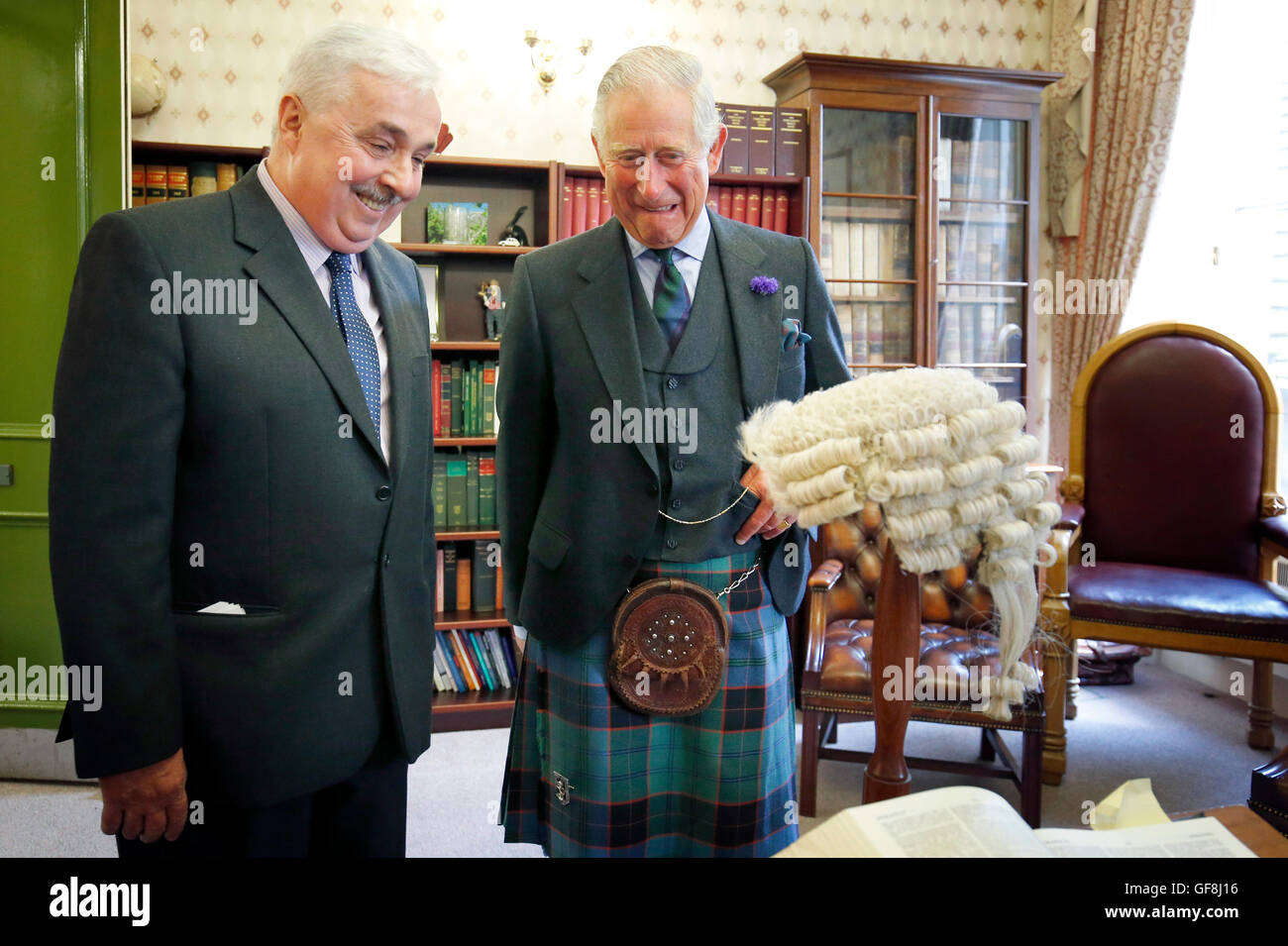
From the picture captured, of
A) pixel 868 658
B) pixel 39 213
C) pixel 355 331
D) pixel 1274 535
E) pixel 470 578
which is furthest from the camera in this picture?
pixel 470 578

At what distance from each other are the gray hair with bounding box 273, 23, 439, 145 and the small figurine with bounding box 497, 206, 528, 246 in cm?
246

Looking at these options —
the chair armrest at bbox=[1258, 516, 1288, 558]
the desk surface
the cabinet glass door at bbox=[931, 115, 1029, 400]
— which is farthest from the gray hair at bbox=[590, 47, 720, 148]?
the cabinet glass door at bbox=[931, 115, 1029, 400]

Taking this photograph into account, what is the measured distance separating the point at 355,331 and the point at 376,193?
20 cm

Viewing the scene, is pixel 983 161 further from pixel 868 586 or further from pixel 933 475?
pixel 933 475

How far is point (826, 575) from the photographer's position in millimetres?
3002

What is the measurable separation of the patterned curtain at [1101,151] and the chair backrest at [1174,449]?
90 centimetres

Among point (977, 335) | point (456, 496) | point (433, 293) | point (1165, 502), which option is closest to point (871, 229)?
point (977, 335)

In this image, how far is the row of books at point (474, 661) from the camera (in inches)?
146

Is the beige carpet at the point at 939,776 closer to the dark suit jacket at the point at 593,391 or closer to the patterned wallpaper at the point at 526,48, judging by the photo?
the dark suit jacket at the point at 593,391

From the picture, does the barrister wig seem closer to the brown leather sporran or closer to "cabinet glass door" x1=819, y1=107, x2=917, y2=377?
the brown leather sporran

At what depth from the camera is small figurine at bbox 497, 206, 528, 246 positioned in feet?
12.1
